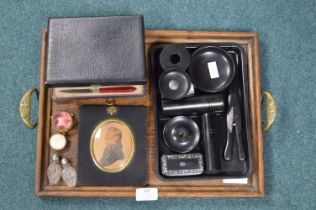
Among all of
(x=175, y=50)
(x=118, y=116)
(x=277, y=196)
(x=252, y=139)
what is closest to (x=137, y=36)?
(x=175, y=50)

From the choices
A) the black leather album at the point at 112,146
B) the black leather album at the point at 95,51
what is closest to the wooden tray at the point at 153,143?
the black leather album at the point at 112,146

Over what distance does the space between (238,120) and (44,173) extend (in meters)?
0.65

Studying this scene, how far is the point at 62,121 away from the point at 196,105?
431 millimetres

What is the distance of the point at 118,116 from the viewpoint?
1077 millimetres

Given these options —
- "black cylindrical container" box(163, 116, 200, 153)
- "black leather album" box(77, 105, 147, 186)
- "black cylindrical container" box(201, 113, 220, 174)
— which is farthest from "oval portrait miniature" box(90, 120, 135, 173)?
"black cylindrical container" box(201, 113, 220, 174)

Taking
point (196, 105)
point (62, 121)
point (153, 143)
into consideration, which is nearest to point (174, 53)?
point (196, 105)

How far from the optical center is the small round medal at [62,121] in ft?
3.42

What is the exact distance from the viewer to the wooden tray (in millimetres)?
1048

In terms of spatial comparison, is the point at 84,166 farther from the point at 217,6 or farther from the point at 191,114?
the point at 217,6

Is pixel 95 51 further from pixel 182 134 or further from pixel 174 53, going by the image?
pixel 182 134

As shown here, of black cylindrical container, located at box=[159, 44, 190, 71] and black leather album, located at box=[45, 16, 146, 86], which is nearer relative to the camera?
black leather album, located at box=[45, 16, 146, 86]

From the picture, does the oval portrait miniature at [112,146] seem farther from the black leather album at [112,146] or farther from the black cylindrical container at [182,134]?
the black cylindrical container at [182,134]

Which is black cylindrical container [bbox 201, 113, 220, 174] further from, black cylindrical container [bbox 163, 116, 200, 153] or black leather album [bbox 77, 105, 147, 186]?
black leather album [bbox 77, 105, 147, 186]

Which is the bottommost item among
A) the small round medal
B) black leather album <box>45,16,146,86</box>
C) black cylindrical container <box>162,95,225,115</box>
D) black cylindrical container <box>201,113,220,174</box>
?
black cylindrical container <box>201,113,220,174</box>
